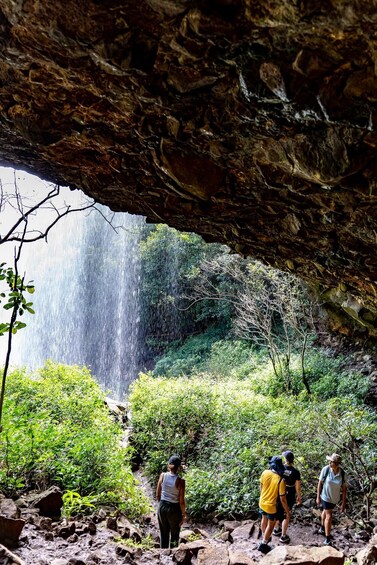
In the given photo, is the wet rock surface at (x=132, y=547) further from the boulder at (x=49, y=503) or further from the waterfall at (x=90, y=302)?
the waterfall at (x=90, y=302)

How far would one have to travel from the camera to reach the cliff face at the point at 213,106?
2201mm

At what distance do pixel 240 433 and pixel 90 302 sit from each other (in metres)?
16.4

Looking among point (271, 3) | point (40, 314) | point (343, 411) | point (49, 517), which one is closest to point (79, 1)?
point (271, 3)

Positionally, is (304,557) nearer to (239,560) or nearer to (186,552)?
(239,560)

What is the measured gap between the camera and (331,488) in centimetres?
589

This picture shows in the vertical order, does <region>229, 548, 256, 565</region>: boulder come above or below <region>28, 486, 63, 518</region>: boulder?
below

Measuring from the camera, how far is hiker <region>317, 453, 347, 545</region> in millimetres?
5879

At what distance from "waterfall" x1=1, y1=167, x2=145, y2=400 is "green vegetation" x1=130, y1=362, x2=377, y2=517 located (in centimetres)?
873

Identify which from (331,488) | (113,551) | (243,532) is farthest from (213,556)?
(243,532)

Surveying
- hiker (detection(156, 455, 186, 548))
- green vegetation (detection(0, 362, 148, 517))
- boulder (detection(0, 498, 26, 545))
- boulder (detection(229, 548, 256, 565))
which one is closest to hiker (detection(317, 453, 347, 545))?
boulder (detection(229, 548, 256, 565))

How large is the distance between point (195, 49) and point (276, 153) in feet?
3.58

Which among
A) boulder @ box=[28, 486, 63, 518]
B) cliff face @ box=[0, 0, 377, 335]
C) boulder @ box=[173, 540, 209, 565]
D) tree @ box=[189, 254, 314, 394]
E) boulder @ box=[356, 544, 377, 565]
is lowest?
boulder @ box=[173, 540, 209, 565]

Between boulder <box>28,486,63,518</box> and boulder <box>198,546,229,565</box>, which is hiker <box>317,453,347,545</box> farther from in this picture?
boulder <box>28,486,63,518</box>

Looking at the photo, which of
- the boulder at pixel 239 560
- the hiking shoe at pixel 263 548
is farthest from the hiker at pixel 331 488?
the boulder at pixel 239 560
